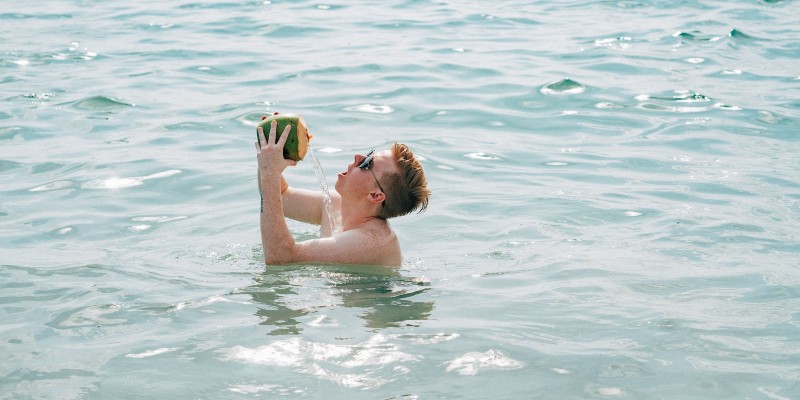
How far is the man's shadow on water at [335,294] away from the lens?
532 centimetres

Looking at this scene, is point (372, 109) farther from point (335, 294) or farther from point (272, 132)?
point (335, 294)

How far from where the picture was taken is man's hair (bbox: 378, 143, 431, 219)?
6.36 metres

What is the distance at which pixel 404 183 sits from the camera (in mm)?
A: 6355

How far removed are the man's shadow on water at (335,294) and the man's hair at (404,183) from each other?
0.40 meters

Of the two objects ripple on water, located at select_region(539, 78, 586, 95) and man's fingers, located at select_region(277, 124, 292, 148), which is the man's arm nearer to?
man's fingers, located at select_region(277, 124, 292, 148)

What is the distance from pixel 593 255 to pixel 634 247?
338mm

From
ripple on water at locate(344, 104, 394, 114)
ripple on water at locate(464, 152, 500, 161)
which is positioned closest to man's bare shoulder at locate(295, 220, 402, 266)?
ripple on water at locate(464, 152, 500, 161)

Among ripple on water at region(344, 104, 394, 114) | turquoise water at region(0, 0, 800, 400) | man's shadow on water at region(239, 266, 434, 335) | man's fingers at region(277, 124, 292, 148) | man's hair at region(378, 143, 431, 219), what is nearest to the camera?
turquoise water at region(0, 0, 800, 400)

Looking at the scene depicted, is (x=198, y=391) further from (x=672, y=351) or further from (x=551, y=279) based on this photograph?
(x=551, y=279)

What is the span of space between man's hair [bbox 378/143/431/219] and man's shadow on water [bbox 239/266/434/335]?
15.9 inches

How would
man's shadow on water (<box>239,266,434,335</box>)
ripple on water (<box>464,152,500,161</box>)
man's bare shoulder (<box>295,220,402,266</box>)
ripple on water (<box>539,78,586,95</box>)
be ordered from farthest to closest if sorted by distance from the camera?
1. ripple on water (<box>539,78,586,95</box>)
2. ripple on water (<box>464,152,500,161</box>)
3. man's bare shoulder (<box>295,220,402,266</box>)
4. man's shadow on water (<box>239,266,434,335</box>)

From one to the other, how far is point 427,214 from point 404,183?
160cm

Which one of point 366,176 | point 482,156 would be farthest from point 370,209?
point 482,156

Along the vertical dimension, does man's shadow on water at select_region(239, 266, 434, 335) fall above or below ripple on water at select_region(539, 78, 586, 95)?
above
